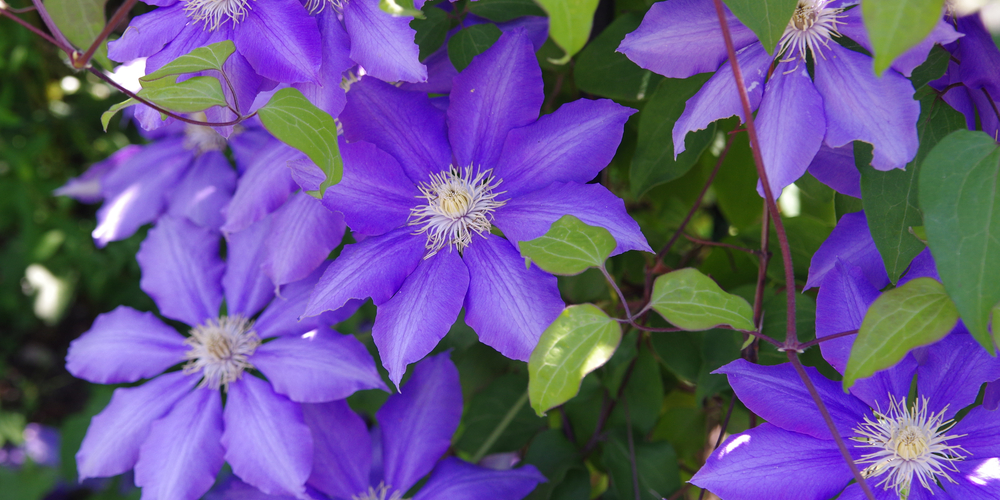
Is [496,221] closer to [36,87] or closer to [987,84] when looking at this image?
[987,84]

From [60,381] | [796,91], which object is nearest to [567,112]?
[796,91]

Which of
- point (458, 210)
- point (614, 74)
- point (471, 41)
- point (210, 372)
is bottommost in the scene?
point (210, 372)

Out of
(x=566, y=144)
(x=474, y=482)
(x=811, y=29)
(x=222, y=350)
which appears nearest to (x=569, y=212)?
(x=566, y=144)

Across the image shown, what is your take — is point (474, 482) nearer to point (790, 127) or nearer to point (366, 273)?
point (366, 273)

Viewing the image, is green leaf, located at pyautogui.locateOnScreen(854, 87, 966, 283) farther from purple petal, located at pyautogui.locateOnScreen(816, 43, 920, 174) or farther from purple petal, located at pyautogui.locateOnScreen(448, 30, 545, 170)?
purple petal, located at pyautogui.locateOnScreen(448, 30, 545, 170)

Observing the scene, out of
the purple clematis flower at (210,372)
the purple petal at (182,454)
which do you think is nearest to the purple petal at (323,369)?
the purple clematis flower at (210,372)

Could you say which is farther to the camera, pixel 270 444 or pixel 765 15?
pixel 270 444
